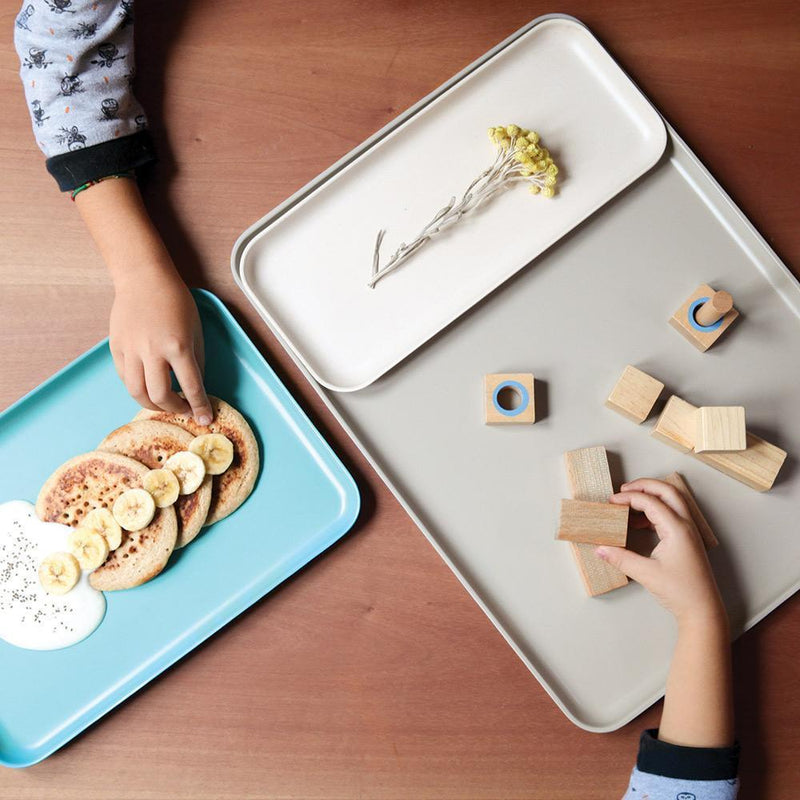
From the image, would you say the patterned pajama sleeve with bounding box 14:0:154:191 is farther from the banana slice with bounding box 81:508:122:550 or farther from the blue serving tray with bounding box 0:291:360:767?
the banana slice with bounding box 81:508:122:550

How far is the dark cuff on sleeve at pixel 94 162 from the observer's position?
814mm

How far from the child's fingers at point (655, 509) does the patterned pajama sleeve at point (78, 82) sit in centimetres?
71

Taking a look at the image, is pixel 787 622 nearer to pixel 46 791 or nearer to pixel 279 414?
pixel 279 414

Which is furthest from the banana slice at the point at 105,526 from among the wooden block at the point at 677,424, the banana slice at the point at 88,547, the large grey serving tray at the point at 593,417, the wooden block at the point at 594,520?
the wooden block at the point at 677,424

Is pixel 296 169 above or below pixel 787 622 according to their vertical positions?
above

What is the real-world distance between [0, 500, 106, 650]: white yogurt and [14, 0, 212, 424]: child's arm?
8.0 inches

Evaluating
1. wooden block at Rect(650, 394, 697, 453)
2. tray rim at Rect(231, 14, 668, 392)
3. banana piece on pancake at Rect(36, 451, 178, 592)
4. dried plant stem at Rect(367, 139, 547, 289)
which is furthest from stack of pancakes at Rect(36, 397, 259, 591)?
wooden block at Rect(650, 394, 697, 453)

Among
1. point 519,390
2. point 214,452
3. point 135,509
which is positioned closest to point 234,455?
point 214,452

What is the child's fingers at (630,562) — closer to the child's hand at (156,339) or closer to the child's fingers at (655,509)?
the child's fingers at (655,509)

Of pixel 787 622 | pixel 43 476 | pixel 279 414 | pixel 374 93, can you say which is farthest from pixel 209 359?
pixel 787 622

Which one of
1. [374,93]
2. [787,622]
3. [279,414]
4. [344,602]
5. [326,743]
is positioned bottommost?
[787,622]

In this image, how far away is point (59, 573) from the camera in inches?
32.5

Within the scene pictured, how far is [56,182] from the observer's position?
0.86m

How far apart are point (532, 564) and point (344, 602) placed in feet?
0.76
